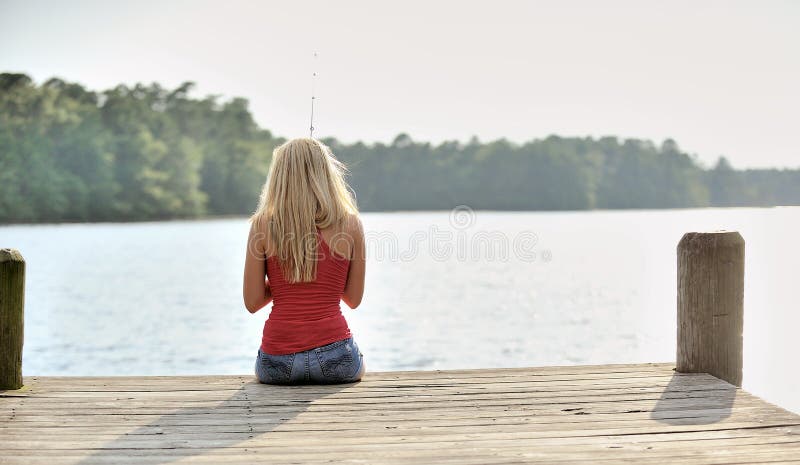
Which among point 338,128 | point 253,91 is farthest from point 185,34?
point 338,128

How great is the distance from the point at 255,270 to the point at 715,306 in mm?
2464

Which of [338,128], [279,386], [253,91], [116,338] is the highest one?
[253,91]

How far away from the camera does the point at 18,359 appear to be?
4.19m

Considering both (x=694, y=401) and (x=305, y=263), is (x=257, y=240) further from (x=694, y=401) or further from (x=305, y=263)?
(x=694, y=401)

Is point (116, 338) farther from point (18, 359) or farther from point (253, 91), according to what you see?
point (253, 91)

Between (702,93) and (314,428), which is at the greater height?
(702,93)

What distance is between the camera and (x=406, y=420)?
11.7ft

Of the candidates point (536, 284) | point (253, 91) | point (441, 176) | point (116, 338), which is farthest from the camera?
point (253, 91)

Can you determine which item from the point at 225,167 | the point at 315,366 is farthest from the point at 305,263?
the point at 225,167

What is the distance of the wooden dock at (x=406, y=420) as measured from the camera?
3111 millimetres

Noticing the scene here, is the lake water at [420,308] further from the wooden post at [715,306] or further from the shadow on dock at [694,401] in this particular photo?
the shadow on dock at [694,401]

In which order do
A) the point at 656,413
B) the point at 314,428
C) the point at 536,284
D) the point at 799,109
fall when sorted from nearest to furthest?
the point at 314,428, the point at 656,413, the point at 536,284, the point at 799,109

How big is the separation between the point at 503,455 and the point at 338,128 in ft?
152

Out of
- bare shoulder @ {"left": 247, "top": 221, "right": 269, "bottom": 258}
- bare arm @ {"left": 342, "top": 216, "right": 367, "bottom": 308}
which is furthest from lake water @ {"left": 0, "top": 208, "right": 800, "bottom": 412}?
bare shoulder @ {"left": 247, "top": 221, "right": 269, "bottom": 258}
